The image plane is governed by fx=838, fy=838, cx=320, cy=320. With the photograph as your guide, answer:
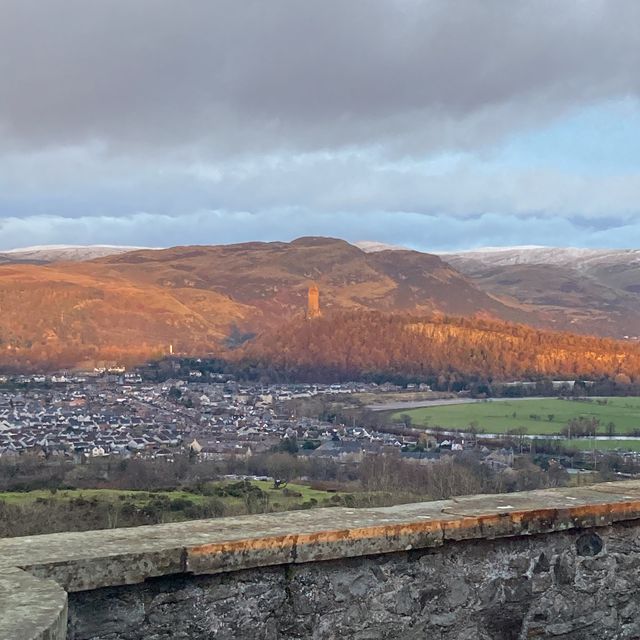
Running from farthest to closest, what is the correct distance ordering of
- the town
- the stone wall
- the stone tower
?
the stone tower → the town → the stone wall

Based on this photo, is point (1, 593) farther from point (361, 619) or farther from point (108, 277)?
point (108, 277)

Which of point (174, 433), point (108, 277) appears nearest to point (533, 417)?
point (174, 433)

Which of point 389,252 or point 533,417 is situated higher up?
point 389,252

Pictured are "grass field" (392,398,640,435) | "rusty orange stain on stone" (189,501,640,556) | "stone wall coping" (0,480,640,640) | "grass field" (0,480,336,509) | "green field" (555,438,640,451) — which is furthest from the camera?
"grass field" (392,398,640,435)

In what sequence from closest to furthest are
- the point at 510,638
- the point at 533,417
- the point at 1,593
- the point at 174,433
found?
the point at 1,593 < the point at 510,638 < the point at 174,433 < the point at 533,417

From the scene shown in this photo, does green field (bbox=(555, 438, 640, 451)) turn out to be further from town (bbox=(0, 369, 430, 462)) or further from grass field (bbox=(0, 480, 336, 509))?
grass field (bbox=(0, 480, 336, 509))

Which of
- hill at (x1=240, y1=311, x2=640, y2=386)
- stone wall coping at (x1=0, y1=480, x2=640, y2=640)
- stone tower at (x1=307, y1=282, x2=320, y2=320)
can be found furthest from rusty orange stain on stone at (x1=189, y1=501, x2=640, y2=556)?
stone tower at (x1=307, y1=282, x2=320, y2=320)
